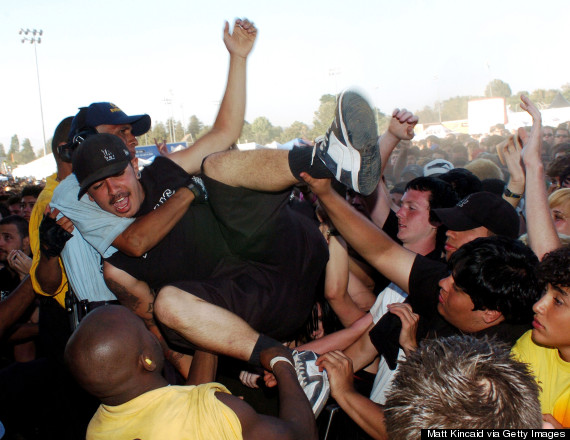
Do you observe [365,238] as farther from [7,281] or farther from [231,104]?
[7,281]

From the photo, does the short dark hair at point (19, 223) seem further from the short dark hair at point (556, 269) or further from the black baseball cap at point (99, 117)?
the short dark hair at point (556, 269)

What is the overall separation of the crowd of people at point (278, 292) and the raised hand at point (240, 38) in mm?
14

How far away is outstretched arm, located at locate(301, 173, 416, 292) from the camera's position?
2703mm

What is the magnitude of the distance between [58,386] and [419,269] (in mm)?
2995

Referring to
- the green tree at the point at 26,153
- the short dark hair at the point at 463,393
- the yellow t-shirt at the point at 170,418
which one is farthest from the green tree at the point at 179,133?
the short dark hair at the point at 463,393

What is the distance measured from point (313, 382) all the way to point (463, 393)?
1.01 meters

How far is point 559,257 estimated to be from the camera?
218 cm

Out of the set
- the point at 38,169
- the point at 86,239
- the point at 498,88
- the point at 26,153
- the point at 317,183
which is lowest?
the point at 26,153

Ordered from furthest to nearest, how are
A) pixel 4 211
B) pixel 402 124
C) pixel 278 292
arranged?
pixel 4 211, pixel 402 124, pixel 278 292

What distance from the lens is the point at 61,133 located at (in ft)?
13.0

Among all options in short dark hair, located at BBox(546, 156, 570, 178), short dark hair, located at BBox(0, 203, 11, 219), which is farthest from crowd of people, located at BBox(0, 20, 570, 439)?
short dark hair, located at BBox(0, 203, 11, 219)

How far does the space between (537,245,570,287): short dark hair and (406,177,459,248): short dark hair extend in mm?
1530

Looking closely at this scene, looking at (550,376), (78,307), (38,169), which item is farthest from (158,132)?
(550,376)

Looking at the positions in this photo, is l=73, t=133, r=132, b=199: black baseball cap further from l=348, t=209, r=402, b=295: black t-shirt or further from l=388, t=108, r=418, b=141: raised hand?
l=348, t=209, r=402, b=295: black t-shirt
